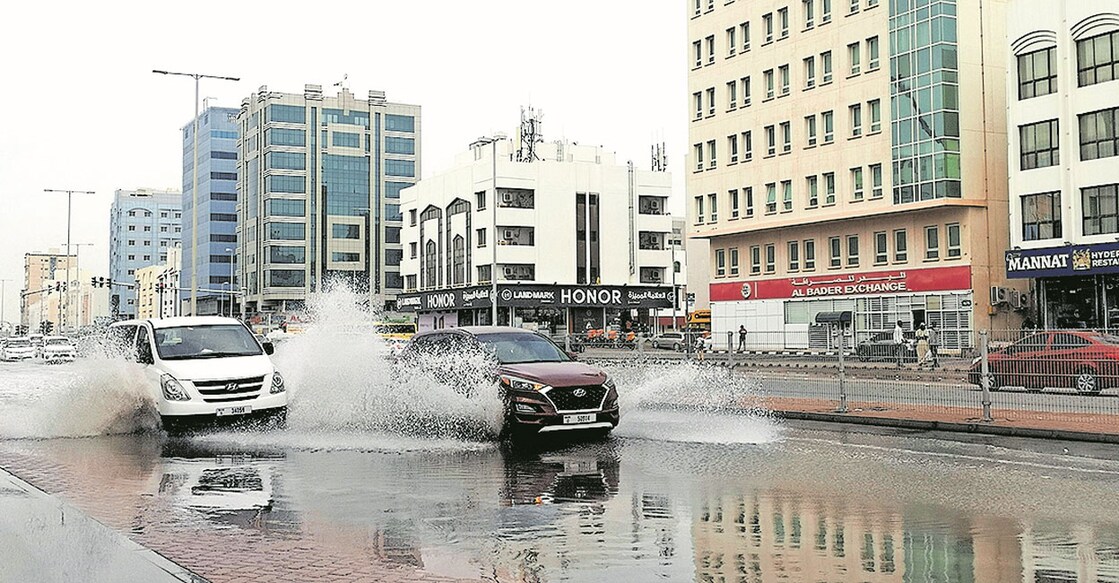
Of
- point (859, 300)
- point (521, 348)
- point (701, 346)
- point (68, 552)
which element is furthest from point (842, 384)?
point (859, 300)

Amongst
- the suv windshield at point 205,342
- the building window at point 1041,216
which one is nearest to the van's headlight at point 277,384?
the suv windshield at point 205,342

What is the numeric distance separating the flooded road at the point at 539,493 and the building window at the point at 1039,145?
33.4 m

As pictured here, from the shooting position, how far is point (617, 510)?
Answer: 9.37 meters

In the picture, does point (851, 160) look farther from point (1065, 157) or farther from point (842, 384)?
point (842, 384)

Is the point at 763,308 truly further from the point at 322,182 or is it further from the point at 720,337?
the point at 322,182

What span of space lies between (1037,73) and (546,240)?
45.1 metres

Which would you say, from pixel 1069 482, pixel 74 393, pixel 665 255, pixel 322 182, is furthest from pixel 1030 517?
pixel 322 182

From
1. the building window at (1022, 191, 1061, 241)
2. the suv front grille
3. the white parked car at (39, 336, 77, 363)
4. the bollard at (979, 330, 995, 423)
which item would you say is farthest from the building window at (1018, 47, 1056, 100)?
the white parked car at (39, 336, 77, 363)

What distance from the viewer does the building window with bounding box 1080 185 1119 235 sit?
143 ft

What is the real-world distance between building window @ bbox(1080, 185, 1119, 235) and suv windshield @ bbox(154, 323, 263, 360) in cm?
3795

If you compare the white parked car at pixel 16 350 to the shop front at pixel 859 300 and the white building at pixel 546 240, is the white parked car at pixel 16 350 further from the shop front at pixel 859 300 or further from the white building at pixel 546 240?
the shop front at pixel 859 300

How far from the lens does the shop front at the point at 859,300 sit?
2010 inches

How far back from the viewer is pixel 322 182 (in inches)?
4648

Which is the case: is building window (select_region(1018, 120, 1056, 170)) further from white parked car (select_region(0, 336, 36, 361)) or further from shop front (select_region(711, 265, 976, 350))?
white parked car (select_region(0, 336, 36, 361))
